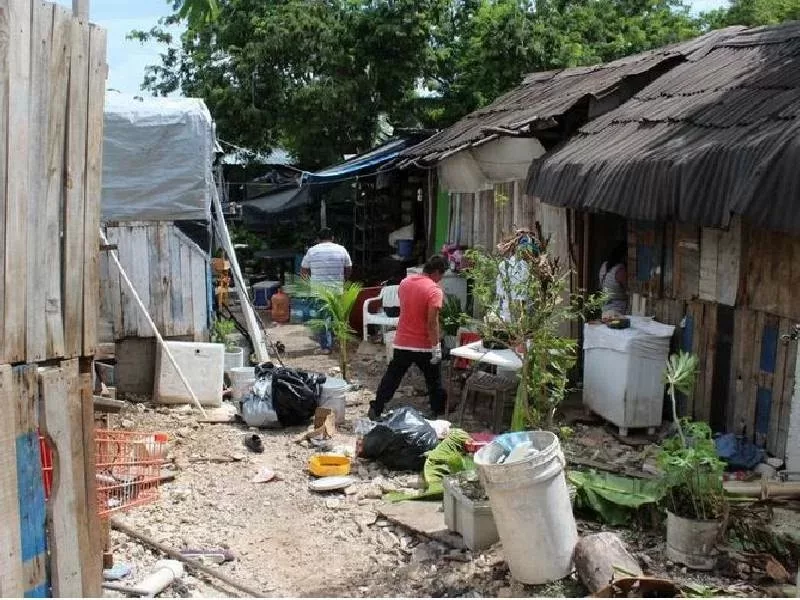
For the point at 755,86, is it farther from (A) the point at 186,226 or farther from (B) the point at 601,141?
(A) the point at 186,226

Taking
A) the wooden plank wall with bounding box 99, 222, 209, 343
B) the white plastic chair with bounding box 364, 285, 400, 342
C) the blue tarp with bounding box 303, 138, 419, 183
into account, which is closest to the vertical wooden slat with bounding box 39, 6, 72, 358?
the wooden plank wall with bounding box 99, 222, 209, 343

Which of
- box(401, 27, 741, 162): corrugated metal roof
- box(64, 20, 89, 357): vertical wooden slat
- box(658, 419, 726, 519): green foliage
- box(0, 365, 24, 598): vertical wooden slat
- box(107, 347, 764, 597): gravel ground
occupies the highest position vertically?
box(401, 27, 741, 162): corrugated metal roof

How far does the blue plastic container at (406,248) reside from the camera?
54.8 feet

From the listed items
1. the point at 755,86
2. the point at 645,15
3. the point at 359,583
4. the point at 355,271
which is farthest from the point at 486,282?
the point at 645,15

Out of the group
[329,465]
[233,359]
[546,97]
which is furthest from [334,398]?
[546,97]

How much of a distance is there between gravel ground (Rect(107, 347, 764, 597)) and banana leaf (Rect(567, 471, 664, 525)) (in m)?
0.13

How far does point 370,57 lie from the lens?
19.4 m

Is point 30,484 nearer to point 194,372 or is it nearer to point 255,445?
point 255,445

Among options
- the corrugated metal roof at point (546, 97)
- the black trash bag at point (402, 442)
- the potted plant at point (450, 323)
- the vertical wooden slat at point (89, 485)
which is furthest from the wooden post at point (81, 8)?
the potted plant at point (450, 323)

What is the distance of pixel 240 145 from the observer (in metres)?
20.8

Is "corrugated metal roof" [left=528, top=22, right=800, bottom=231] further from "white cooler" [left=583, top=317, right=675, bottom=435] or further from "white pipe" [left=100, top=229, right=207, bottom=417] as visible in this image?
"white pipe" [left=100, top=229, right=207, bottom=417]

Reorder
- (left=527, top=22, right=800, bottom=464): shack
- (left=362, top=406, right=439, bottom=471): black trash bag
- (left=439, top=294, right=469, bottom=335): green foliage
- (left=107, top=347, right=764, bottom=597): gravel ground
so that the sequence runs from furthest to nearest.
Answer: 1. (left=439, top=294, right=469, bottom=335): green foliage
2. (left=362, top=406, right=439, bottom=471): black trash bag
3. (left=527, top=22, right=800, bottom=464): shack
4. (left=107, top=347, right=764, bottom=597): gravel ground

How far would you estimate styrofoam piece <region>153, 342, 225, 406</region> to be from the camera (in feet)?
31.3

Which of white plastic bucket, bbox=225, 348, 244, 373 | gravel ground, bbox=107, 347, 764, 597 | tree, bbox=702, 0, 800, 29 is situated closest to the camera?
gravel ground, bbox=107, 347, 764, 597
